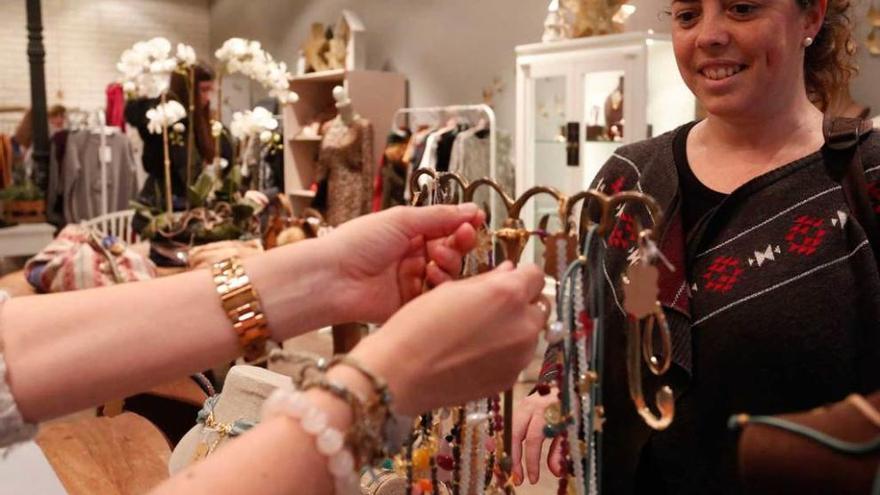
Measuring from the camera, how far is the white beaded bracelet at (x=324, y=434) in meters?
0.58

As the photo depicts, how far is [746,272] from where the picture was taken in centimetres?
114

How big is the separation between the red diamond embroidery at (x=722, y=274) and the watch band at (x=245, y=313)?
636 mm

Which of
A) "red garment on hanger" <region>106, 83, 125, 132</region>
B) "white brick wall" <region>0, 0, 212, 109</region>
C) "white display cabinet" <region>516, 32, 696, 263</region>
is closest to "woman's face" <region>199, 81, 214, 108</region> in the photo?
"white display cabinet" <region>516, 32, 696, 263</region>

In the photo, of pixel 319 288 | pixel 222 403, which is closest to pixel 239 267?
pixel 319 288

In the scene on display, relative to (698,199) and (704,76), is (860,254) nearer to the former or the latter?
(698,199)

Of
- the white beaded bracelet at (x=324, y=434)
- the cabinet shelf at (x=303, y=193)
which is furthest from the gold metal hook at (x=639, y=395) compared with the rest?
the cabinet shelf at (x=303, y=193)

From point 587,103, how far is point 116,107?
4843 mm

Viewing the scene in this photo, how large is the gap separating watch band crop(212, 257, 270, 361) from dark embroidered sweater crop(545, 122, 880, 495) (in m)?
0.50

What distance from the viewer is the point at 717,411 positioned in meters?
1.13

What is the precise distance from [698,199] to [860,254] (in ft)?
0.79

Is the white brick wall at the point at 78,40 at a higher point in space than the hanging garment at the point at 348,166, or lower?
higher

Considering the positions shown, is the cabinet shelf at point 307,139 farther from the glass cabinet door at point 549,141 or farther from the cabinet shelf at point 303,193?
the glass cabinet door at point 549,141

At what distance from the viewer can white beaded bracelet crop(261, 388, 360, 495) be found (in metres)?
0.58

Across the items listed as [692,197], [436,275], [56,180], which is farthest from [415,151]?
[436,275]
